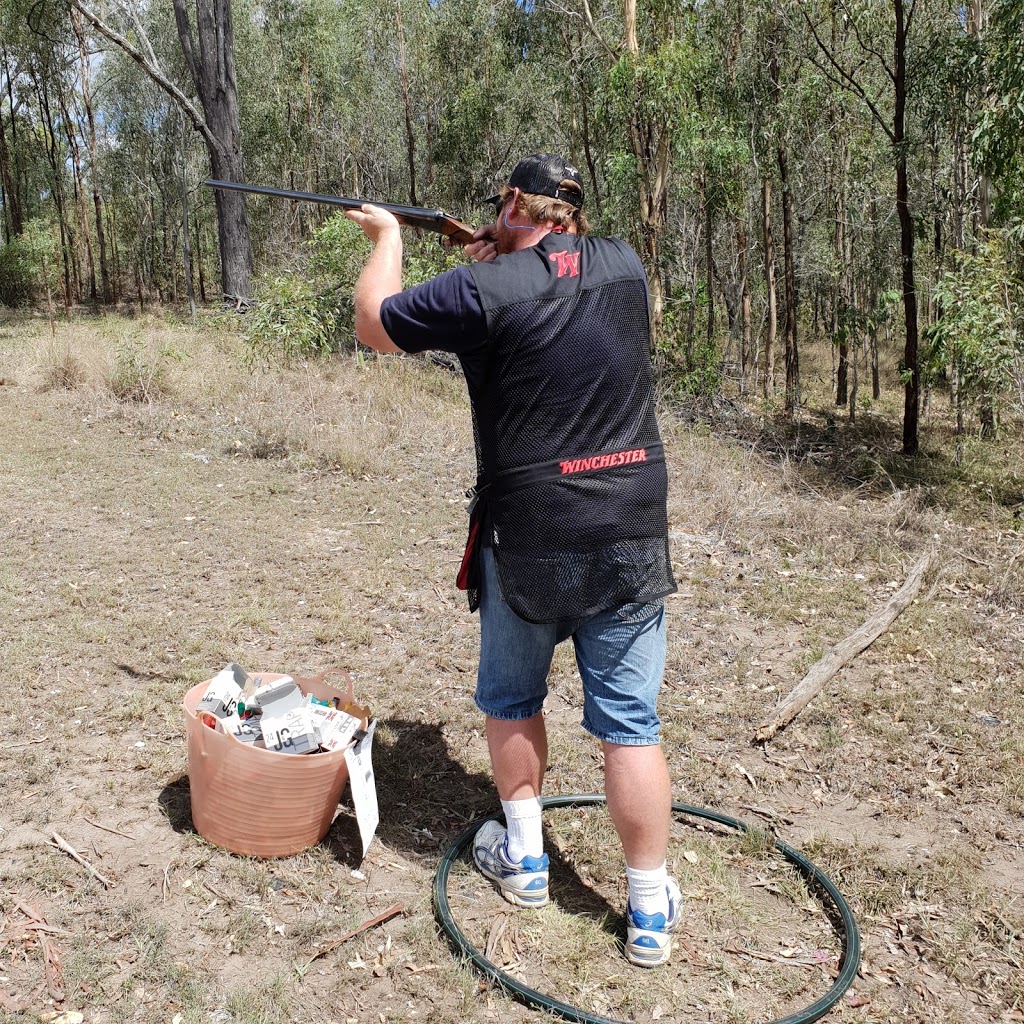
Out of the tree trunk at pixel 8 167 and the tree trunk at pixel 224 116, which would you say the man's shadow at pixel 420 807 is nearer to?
the tree trunk at pixel 224 116

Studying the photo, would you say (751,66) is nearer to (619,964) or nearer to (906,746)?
(906,746)

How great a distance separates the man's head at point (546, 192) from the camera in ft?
8.04

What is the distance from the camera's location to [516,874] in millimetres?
2758

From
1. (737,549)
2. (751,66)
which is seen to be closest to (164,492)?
(737,549)

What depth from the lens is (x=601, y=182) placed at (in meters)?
24.5

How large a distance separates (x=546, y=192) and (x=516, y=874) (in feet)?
6.31

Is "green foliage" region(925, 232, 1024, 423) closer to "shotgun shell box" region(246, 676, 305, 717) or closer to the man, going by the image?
the man

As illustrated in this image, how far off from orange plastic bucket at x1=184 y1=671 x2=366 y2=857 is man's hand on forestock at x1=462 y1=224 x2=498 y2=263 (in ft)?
5.06

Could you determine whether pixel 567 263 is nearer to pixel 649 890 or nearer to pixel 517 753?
pixel 517 753

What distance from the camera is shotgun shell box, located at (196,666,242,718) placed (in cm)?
296

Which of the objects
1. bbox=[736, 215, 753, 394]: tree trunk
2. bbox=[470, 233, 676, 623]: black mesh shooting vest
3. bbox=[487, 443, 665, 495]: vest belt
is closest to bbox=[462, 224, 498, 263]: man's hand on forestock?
bbox=[470, 233, 676, 623]: black mesh shooting vest

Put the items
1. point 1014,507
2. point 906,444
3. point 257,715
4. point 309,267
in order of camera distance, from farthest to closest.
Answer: point 906,444
point 309,267
point 1014,507
point 257,715

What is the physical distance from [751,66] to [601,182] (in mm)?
6919

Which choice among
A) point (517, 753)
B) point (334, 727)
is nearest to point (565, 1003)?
point (517, 753)
